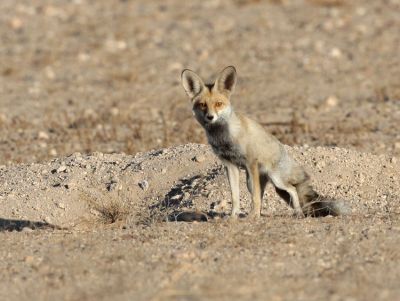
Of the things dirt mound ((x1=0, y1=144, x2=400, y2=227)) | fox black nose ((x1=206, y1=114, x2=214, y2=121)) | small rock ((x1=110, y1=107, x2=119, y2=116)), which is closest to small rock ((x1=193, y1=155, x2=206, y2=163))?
dirt mound ((x1=0, y1=144, x2=400, y2=227))

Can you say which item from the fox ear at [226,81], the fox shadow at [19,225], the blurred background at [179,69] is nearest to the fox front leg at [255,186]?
the fox ear at [226,81]

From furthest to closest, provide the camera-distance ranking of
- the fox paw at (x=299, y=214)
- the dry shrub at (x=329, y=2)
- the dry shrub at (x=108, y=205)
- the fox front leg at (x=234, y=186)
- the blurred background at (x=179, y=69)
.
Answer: the dry shrub at (x=329, y=2)
the blurred background at (x=179, y=69)
the dry shrub at (x=108, y=205)
the fox paw at (x=299, y=214)
the fox front leg at (x=234, y=186)

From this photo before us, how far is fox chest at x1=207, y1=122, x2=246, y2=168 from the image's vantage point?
670 centimetres

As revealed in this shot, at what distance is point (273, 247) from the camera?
5.90 meters

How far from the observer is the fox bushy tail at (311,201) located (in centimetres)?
709

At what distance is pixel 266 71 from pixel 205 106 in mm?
7976

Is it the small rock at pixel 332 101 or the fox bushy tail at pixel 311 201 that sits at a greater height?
the small rock at pixel 332 101

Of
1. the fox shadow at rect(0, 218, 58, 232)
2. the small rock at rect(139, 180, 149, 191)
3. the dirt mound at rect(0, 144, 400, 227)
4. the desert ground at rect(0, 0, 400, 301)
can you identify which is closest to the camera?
the desert ground at rect(0, 0, 400, 301)

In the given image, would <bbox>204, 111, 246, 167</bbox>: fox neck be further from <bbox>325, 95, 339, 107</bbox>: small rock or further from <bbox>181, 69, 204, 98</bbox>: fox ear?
<bbox>325, 95, 339, 107</bbox>: small rock

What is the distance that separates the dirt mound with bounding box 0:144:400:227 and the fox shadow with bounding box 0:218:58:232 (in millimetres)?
57

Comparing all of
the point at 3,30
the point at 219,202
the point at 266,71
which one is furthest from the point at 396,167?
the point at 3,30

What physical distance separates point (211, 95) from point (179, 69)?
27.0 ft

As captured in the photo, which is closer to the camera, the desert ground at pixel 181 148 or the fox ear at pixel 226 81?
the desert ground at pixel 181 148

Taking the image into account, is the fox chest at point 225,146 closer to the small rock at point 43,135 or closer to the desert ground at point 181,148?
the desert ground at point 181,148
